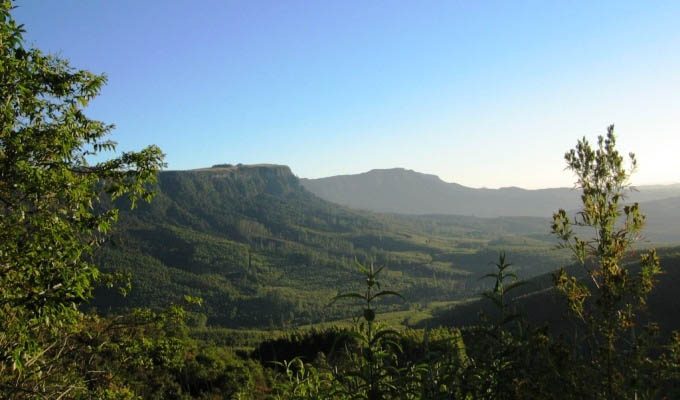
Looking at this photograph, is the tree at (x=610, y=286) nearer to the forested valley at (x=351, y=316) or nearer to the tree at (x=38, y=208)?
the forested valley at (x=351, y=316)

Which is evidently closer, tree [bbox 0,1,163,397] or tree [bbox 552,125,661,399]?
tree [bbox 552,125,661,399]

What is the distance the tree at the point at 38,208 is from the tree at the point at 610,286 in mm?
6514

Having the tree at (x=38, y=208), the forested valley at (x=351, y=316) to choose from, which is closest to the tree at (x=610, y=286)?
the forested valley at (x=351, y=316)

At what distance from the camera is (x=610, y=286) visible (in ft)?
11.1

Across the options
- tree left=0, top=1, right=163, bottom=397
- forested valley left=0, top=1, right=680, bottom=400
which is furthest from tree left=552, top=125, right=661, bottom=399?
tree left=0, top=1, right=163, bottom=397

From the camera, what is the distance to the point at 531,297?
3610 inches

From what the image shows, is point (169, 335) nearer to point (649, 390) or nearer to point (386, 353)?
point (386, 353)

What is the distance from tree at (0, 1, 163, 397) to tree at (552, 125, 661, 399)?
651 cm

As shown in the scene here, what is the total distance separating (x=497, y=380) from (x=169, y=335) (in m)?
11.2

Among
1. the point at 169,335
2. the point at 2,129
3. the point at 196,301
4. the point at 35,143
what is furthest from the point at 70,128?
the point at 169,335

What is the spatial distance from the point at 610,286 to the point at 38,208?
8585mm

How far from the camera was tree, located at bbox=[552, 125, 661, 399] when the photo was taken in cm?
296

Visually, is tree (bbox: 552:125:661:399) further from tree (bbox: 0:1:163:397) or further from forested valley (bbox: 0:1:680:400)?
tree (bbox: 0:1:163:397)

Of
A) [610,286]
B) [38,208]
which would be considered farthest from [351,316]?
[38,208]
